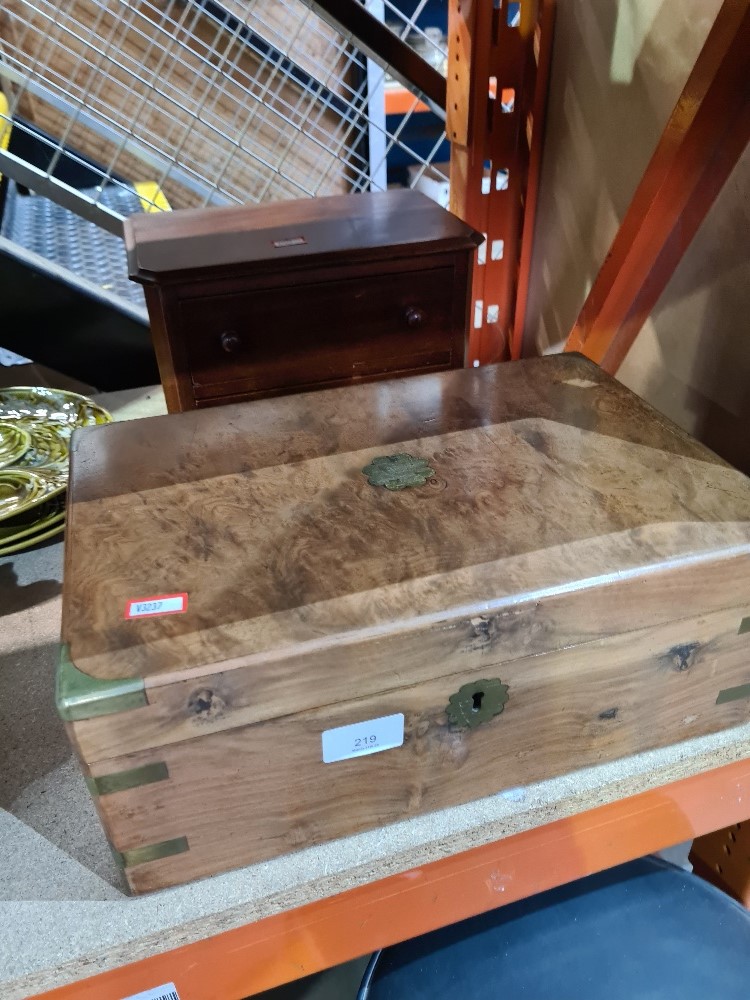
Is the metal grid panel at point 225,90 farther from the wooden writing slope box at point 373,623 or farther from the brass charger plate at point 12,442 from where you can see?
the wooden writing slope box at point 373,623

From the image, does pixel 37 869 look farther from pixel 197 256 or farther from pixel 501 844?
pixel 197 256

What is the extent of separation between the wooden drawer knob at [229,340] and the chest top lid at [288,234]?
0.09 m

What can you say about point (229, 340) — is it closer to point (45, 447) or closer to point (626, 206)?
point (45, 447)

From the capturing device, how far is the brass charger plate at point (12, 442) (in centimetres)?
108

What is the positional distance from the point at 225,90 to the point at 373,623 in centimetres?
172

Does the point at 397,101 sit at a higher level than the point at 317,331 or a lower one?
higher

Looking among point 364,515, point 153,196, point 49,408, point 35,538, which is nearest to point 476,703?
point 364,515

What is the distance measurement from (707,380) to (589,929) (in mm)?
705

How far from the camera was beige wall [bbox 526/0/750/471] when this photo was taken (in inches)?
39.8

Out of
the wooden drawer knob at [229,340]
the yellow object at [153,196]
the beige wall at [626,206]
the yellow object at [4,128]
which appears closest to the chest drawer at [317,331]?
the wooden drawer knob at [229,340]

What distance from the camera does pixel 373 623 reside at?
22.6 inches

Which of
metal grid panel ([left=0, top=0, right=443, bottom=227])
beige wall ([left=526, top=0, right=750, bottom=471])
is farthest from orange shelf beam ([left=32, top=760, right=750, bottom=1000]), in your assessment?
metal grid panel ([left=0, top=0, right=443, bottom=227])

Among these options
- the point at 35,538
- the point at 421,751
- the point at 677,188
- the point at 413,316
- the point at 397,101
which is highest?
the point at 677,188

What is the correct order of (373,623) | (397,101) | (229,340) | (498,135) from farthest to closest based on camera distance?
(397,101) → (498,135) → (229,340) → (373,623)
